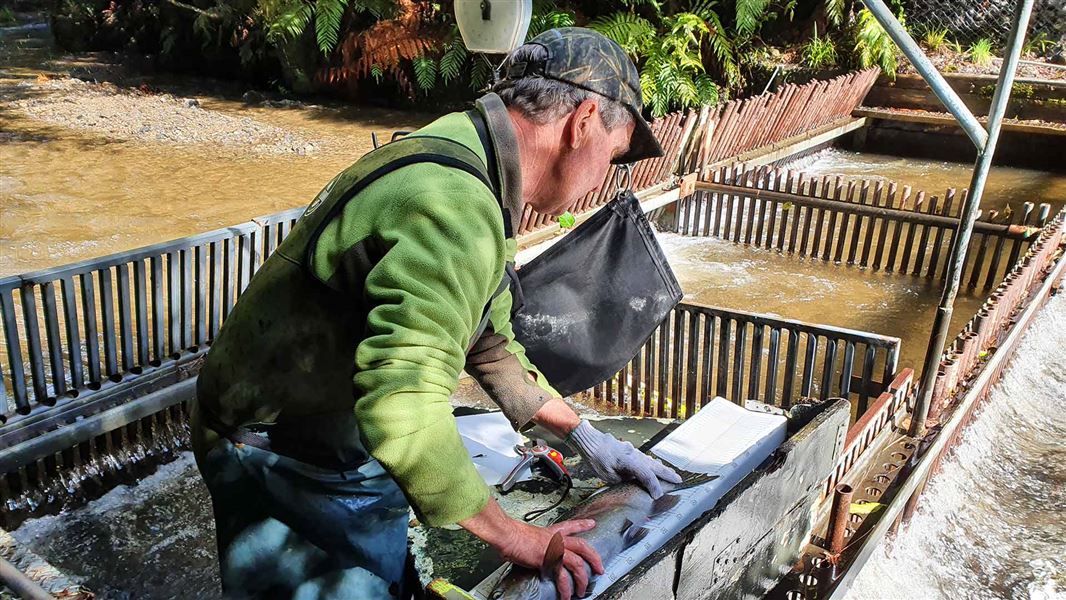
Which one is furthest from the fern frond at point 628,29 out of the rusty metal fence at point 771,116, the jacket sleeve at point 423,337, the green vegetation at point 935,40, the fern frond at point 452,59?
the jacket sleeve at point 423,337

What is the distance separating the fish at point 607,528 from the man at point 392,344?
4 cm

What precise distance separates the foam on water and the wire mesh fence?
12430 millimetres

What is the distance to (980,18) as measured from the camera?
15.9 m

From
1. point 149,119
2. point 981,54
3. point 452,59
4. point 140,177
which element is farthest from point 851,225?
point 149,119

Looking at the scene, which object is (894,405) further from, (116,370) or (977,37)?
(977,37)

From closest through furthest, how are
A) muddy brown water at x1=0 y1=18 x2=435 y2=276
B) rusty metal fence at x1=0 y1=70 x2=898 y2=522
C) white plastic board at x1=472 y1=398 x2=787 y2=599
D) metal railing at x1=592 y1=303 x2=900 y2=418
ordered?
white plastic board at x1=472 y1=398 x2=787 y2=599 → rusty metal fence at x1=0 y1=70 x2=898 y2=522 → metal railing at x1=592 y1=303 x2=900 y2=418 → muddy brown water at x1=0 y1=18 x2=435 y2=276

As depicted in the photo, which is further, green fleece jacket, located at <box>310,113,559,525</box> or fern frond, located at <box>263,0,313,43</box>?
fern frond, located at <box>263,0,313,43</box>

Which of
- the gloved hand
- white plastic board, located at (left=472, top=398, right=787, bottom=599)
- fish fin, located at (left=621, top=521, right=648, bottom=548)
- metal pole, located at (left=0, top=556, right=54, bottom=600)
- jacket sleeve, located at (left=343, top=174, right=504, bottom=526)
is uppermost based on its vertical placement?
jacket sleeve, located at (left=343, top=174, right=504, bottom=526)

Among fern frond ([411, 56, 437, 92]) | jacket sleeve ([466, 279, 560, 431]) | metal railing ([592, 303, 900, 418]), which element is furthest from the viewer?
fern frond ([411, 56, 437, 92])

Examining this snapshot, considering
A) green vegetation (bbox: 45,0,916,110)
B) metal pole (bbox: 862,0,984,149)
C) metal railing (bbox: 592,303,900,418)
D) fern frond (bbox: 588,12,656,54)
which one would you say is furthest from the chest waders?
fern frond (bbox: 588,12,656,54)

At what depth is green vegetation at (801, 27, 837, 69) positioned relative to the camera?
14570 mm

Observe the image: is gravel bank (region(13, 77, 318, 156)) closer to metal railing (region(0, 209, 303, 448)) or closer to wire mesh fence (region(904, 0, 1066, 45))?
metal railing (region(0, 209, 303, 448))

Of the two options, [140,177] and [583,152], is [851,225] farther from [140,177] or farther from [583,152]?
[140,177]

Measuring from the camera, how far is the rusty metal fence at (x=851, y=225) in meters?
7.93
